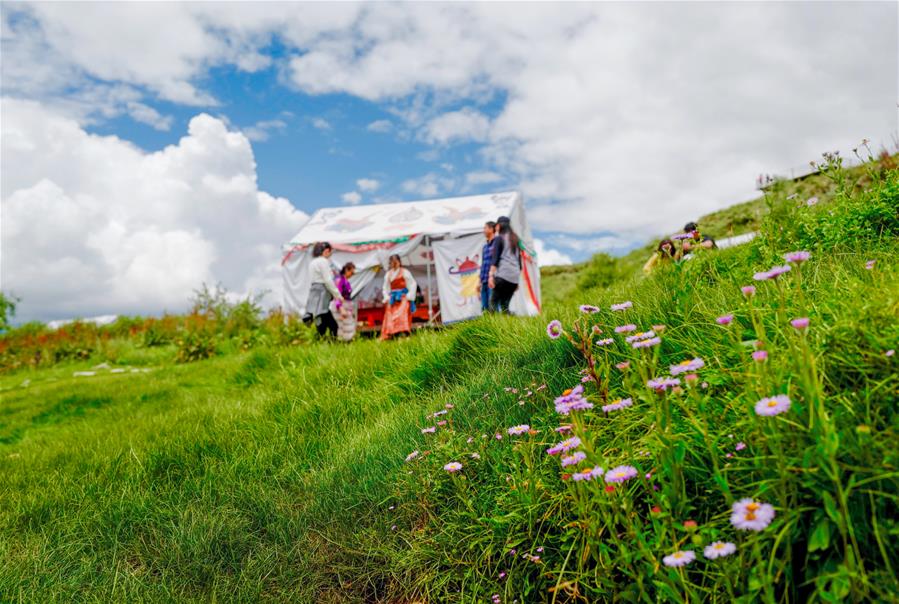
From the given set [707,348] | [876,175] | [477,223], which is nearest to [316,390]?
[707,348]

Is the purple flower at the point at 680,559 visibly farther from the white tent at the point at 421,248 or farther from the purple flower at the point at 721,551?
the white tent at the point at 421,248

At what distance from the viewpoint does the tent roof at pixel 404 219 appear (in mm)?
15547

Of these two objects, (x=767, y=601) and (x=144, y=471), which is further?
(x=144, y=471)

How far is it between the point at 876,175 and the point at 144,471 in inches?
213

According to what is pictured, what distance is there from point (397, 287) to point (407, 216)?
16.7 ft

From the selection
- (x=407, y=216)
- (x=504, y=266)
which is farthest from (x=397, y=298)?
(x=407, y=216)

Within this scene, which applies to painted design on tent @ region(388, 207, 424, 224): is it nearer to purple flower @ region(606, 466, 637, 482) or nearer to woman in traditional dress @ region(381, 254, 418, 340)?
woman in traditional dress @ region(381, 254, 418, 340)

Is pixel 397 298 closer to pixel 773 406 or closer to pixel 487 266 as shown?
pixel 487 266

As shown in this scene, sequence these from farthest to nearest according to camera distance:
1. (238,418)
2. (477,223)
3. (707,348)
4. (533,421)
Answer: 1. (477,223)
2. (238,418)
3. (533,421)
4. (707,348)

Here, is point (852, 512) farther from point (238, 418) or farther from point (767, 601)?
point (238, 418)

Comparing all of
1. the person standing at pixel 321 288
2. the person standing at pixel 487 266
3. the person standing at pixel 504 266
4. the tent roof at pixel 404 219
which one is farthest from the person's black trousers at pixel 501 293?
the tent roof at pixel 404 219

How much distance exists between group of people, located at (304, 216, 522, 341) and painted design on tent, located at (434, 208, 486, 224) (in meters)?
4.32

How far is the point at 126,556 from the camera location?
2.80 meters

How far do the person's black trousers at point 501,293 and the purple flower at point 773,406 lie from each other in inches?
274
